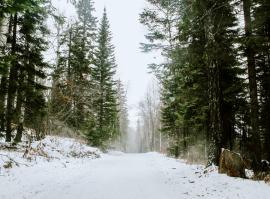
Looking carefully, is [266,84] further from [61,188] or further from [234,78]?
[61,188]

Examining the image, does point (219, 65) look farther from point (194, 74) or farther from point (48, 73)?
point (48, 73)

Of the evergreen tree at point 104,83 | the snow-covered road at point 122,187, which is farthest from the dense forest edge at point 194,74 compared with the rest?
the evergreen tree at point 104,83

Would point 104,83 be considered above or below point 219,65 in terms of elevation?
above

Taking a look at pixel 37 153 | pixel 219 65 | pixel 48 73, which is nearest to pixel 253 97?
pixel 219 65

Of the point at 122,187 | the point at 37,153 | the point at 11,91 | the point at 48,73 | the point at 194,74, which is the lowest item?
the point at 122,187

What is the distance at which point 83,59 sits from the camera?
35.7m

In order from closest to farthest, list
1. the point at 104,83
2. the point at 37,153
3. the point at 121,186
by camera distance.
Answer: the point at 121,186
the point at 37,153
the point at 104,83

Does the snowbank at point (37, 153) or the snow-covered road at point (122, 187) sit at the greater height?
the snowbank at point (37, 153)

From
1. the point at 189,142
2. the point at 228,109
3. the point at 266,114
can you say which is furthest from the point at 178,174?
the point at 189,142

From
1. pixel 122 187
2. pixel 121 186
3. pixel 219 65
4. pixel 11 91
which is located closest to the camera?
pixel 122 187

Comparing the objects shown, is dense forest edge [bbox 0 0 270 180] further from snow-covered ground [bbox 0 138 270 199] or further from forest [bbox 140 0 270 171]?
snow-covered ground [bbox 0 138 270 199]

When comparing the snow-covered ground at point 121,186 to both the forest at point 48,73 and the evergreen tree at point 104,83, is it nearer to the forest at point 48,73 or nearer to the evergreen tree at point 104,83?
the forest at point 48,73

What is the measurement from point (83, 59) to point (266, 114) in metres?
22.7

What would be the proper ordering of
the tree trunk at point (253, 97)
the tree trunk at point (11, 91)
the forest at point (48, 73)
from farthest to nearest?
1. the tree trunk at point (11, 91)
2. the forest at point (48, 73)
3. the tree trunk at point (253, 97)
